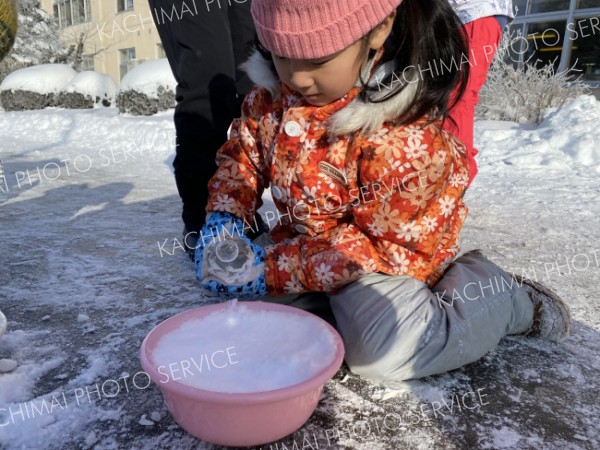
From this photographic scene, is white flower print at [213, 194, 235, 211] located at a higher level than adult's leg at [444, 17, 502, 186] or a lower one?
lower

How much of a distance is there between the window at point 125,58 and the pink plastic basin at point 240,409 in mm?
15598

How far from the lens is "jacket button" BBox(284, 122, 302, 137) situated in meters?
1.37

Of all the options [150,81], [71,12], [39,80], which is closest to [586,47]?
[150,81]

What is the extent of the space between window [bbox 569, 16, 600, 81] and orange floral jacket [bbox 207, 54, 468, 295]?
26.4 ft

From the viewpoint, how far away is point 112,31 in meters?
14.9

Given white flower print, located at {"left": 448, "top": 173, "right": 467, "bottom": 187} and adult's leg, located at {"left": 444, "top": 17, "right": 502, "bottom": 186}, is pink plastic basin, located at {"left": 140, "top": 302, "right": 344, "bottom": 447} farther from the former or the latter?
adult's leg, located at {"left": 444, "top": 17, "right": 502, "bottom": 186}

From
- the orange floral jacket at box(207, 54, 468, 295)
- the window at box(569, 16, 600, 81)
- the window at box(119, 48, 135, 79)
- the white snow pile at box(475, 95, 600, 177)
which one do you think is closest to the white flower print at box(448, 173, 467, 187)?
the orange floral jacket at box(207, 54, 468, 295)

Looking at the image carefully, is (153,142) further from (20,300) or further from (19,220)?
(20,300)

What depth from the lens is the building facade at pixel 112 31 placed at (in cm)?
1369

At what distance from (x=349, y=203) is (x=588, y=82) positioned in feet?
26.7

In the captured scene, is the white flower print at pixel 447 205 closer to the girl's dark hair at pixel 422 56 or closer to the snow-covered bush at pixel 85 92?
the girl's dark hair at pixel 422 56

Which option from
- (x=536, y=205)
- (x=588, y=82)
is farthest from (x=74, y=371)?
(x=588, y=82)

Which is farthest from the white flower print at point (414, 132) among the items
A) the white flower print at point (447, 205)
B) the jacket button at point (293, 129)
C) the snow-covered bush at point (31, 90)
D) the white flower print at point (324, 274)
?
the snow-covered bush at point (31, 90)

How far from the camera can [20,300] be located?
1.53 m
